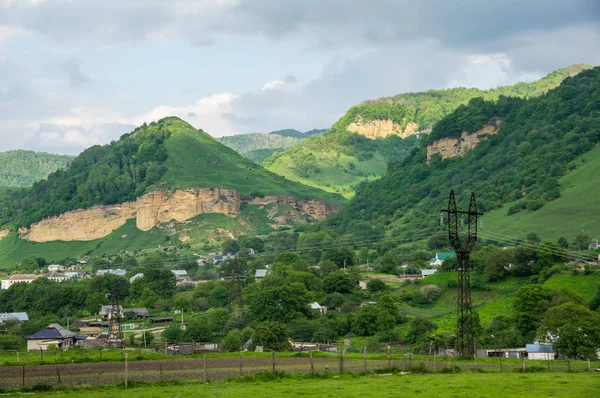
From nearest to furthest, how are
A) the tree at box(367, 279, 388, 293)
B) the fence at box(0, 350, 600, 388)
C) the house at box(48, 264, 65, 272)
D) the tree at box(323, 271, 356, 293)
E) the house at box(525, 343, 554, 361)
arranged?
the fence at box(0, 350, 600, 388) → the house at box(525, 343, 554, 361) → the tree at box(323, 271, 356, 293) → the tree at box(367, 279, 388, 293) → the house at box(48, 264, 65, 272)

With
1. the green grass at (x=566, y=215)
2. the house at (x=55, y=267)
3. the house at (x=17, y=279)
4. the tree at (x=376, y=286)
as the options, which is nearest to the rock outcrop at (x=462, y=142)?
the green grass at (x=566, y=215)

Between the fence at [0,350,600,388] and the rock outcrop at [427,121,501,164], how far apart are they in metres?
140

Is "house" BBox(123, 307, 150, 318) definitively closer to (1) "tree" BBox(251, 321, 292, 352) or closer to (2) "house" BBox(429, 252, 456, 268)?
(1) "tree" BBox(251, 321, 292, 352)

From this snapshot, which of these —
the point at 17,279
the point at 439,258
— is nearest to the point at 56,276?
the point at 17,279

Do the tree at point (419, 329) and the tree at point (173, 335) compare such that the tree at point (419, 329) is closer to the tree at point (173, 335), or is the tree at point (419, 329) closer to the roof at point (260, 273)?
the tree at point (173, 335)

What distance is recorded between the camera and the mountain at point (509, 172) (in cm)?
12381

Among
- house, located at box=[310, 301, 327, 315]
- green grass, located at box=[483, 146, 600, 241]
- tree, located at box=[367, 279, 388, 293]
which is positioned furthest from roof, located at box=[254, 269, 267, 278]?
house, located at box=[310, 301, 327, 315]

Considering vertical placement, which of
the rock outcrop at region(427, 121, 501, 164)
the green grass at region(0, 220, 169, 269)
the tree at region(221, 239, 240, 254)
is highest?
the rock outcrop at region(427, 121, 501, 164)

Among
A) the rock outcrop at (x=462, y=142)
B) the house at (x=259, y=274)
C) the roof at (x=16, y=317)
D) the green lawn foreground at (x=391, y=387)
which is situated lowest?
the green lawn foreground at (x=391, y=387)

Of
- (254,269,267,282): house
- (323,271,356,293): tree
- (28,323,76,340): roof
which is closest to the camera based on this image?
(28,323,76,340): roof

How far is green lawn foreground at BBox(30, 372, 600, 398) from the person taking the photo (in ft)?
104

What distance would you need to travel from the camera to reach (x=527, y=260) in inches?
3334

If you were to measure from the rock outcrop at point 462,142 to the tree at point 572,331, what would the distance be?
130 meters

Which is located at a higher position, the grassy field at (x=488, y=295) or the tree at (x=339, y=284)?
the tree at (x=339, y=284)
